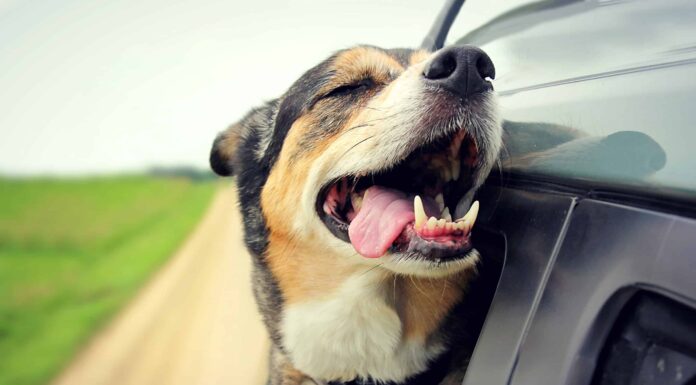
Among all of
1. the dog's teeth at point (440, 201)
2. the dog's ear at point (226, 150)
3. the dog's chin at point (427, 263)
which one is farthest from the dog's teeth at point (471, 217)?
the dog's ear at point (226, 150)

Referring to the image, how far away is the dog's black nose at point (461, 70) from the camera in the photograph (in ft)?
5.57

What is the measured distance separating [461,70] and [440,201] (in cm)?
45

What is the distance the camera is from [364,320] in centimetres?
214

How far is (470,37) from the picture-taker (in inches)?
108

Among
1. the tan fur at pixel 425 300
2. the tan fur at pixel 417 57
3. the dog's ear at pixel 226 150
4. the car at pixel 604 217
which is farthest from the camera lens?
the dog's ear at pixel 226 150

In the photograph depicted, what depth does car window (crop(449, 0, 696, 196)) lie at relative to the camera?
1.16 meters

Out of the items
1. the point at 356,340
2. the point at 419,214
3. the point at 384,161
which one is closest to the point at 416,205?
Result: the point at 419,214

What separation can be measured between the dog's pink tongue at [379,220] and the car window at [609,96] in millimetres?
387

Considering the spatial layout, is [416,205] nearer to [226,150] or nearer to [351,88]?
[351,88]

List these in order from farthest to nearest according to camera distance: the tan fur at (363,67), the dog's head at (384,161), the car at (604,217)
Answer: the tan fur at (363,67), the dog's head at (384,161), the car at (604,217)

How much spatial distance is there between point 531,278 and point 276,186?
145 centimetres

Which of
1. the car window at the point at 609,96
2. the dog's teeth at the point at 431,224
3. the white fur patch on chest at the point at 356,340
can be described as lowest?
the white fur patch on chest at the point at 356,340

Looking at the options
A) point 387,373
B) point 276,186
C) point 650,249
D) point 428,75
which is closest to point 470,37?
point 428,75

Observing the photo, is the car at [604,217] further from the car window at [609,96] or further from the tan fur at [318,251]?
the tan fur at [318,251]
